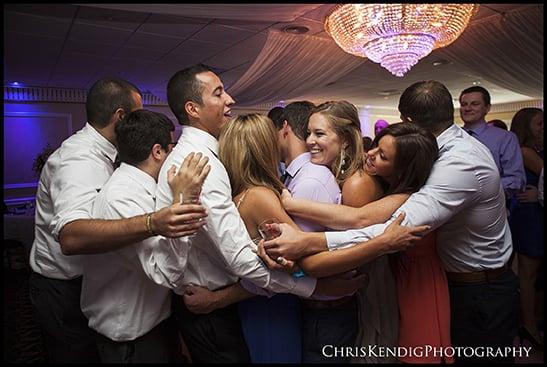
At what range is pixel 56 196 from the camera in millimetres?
1617

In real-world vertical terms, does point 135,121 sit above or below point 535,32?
below

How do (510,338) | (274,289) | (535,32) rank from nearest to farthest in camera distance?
1. (274,289)
2. (510,338)
3. (535,32)

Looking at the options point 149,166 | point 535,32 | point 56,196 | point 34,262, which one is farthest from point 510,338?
point 535,32

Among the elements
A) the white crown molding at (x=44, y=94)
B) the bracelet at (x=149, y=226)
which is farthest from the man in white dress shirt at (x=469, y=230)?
the white crown molding at (x=44, y=94)

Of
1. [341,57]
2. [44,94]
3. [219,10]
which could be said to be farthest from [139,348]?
[44,94]

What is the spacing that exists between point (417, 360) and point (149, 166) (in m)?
1.33

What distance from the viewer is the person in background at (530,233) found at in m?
2.86

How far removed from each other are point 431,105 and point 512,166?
5.64 ft

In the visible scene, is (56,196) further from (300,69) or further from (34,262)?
(300,69)

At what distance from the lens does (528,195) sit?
2.93 m

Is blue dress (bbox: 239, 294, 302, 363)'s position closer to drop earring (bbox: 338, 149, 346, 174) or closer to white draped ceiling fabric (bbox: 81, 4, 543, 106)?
drop earring (bbox: 338, 149, 346, 174)

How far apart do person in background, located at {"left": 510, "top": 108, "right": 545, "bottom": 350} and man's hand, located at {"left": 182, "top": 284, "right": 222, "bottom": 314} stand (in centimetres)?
252

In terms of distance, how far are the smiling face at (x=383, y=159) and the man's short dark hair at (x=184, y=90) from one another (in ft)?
2.48

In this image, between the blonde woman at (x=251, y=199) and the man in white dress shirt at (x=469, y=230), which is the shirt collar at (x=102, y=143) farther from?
the man in white dress shirt at (x=469, y=230)
